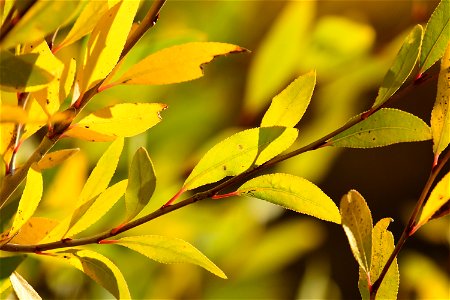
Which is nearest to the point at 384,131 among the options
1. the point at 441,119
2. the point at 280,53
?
the point at 441,119

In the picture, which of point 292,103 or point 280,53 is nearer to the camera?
point 292,103

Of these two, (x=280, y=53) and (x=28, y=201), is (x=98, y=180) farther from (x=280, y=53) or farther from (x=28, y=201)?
(x=280, y=53)

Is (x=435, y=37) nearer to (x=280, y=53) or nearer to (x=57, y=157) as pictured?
(x=57, y=157)

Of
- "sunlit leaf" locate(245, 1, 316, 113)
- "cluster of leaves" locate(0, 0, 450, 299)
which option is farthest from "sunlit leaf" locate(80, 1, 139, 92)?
"sunlit leaf" locate(245, 1, 316, 113)

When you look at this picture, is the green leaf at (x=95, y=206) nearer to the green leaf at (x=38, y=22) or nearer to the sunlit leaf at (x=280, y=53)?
the green leaf at (x=38, y=22)

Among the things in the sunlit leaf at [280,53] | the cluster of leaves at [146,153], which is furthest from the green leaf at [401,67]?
the sunlit leaf at [280,53]

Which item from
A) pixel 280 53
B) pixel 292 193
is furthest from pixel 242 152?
pixel 280 53
